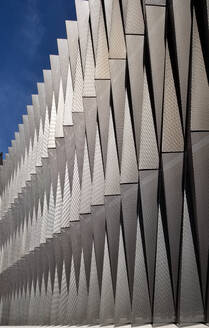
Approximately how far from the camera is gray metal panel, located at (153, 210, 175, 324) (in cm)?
1259

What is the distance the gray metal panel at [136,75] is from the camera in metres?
15.7

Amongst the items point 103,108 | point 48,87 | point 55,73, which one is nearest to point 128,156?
point 103,108

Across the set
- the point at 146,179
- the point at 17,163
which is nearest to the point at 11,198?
the point at 17,163

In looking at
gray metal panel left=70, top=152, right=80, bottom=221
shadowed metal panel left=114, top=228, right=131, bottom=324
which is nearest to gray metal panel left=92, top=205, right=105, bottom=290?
shadowed metal panel left=114, top=228, right=131, bottom=324

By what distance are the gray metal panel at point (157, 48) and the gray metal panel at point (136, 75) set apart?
165 centimetres

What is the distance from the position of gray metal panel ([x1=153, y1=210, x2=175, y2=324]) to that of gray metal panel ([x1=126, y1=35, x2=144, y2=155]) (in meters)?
4.10

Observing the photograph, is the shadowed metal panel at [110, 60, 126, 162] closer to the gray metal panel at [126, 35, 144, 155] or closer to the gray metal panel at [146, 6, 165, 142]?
the gray metal panel at [126, 35, 144, 155]

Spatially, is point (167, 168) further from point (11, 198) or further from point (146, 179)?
point (11, 198)

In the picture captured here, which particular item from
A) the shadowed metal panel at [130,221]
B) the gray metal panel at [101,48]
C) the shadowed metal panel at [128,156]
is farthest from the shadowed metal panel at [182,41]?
the gray metal panel at [101,48]

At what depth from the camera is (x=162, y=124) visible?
42.5 ft

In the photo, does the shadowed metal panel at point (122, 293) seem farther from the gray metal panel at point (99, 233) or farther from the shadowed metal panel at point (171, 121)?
the shadowed metal panel at point (171, 121)

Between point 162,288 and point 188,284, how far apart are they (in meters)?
1.45

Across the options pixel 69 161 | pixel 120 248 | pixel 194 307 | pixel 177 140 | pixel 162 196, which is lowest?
pixel 194 307

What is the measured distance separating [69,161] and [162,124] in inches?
503
